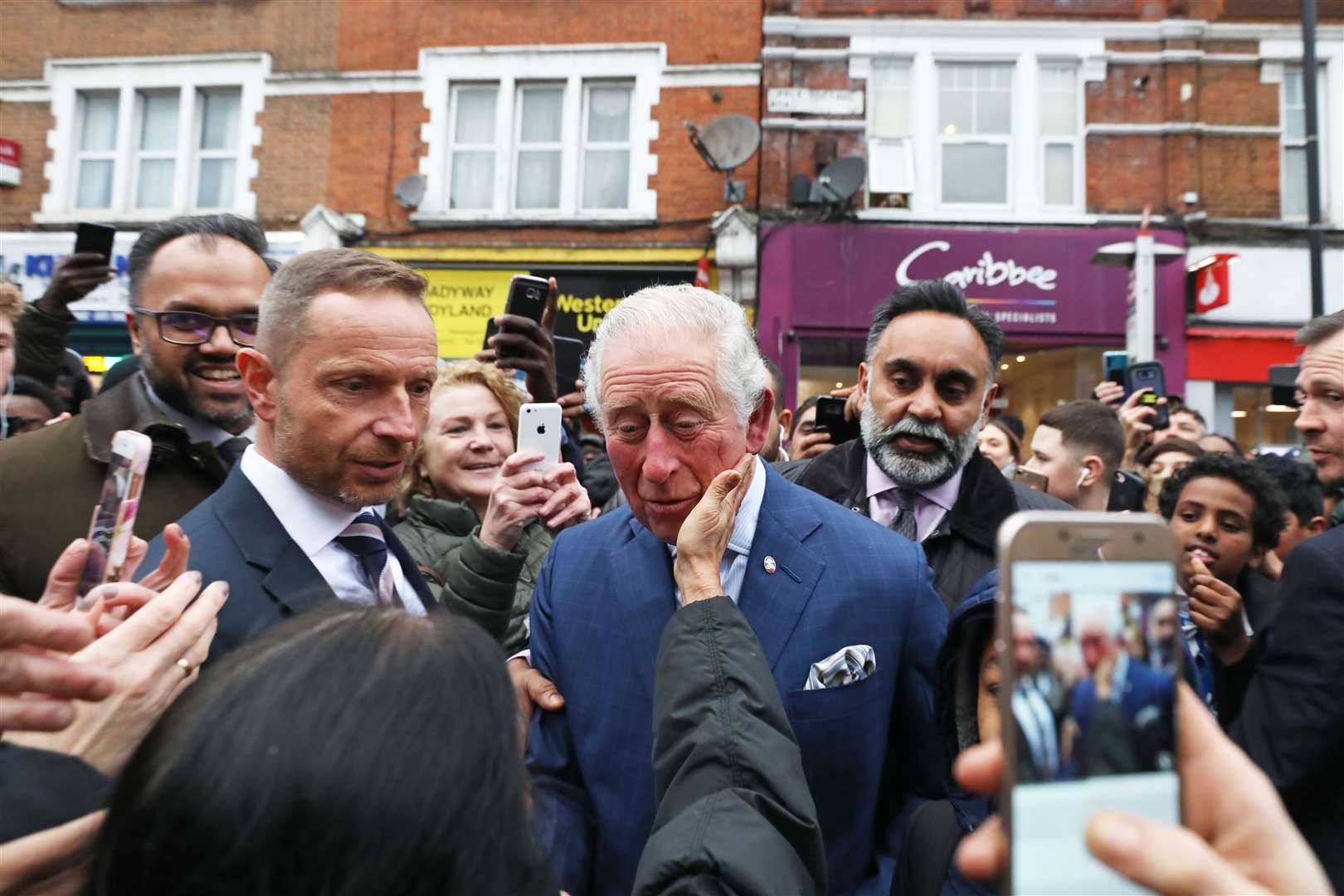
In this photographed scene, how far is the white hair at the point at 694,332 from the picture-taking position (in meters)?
2.07

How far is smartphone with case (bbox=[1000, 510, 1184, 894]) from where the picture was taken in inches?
28.6

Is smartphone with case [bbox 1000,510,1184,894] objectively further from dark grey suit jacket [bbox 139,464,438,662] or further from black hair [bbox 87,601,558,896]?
dark grey suit jacket [bbox 139,464,438,662]

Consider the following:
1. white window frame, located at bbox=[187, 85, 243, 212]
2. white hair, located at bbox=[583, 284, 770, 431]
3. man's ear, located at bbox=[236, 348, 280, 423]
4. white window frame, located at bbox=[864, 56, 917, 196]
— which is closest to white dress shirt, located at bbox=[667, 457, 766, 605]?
white hair, located at bbox=[583, 284, 770, 431]

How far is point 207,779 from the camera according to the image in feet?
2.73

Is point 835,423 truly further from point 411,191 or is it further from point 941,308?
point 411,191

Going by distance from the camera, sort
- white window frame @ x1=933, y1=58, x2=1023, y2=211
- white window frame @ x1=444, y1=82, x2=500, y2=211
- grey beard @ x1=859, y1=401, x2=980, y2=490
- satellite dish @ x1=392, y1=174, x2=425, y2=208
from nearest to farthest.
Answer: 1. grey beard @ x1=859, y1=401, x2=980, y2=490
2. white window frame @ x1=933, y1=58, x2=1023, y2=211
3. satellite dish @ x1=392, y1=174, x2=425, y2=208
4. white window frame @ x1=444, y1=82, x2=500, y2=211

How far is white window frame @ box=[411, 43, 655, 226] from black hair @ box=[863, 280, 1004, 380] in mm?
9034

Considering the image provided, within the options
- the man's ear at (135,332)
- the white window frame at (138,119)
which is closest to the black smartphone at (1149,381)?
the man's ear at (135,332)

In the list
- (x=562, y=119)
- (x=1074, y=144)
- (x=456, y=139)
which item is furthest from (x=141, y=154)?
(x=1074, y=144)

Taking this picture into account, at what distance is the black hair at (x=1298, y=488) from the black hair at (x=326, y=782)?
13.9 ft

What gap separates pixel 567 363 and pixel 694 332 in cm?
228

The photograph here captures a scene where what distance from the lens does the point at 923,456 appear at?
300cm

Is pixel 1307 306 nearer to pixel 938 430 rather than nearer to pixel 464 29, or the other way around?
pixel 938 430

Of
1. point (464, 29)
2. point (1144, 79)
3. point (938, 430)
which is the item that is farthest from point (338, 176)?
point (938, 430)
